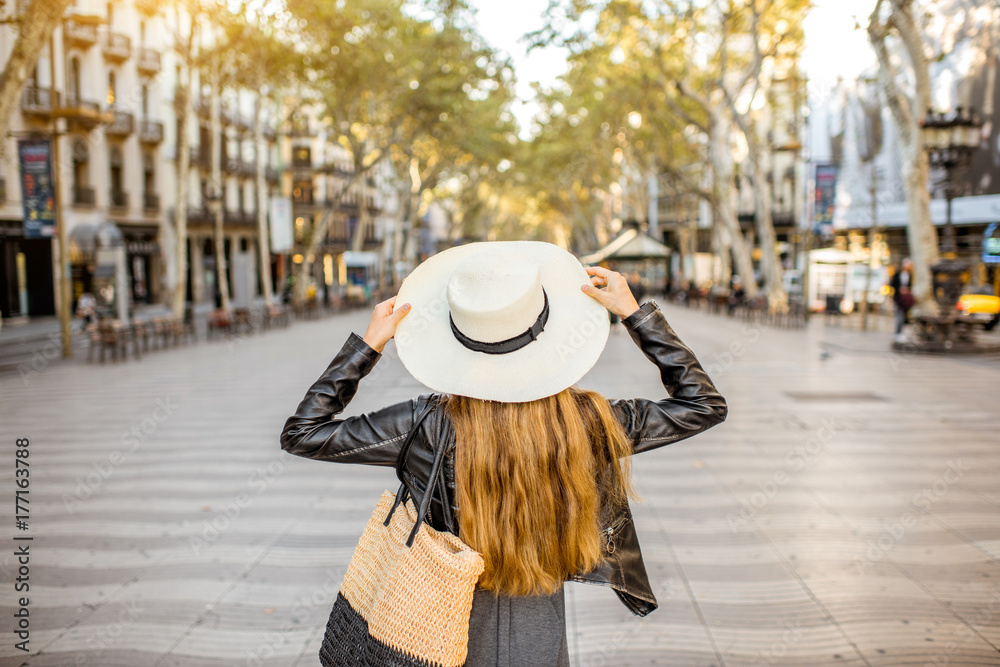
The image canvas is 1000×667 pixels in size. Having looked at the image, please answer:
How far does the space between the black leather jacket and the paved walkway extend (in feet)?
6.54

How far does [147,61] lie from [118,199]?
20.8ft

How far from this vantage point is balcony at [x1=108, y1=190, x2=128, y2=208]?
3328 cm

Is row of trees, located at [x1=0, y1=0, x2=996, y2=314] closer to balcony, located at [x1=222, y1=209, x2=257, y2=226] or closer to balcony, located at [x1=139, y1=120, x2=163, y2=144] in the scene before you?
balcony, located at [x1=139, y1=120, x2=163, y2=144]

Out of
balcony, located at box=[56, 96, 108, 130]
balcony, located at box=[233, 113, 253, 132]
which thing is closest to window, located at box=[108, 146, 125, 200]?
balcony, located at box=[56, 96, 108, 130]

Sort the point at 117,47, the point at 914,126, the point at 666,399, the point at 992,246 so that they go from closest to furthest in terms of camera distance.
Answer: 1. the point at 666,399
2. the point at 914,126
3. the point at 992,246
4. the point at 117,47

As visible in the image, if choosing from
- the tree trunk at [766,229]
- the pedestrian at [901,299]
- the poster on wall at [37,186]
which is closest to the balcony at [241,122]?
the poster on wall at [37,186]

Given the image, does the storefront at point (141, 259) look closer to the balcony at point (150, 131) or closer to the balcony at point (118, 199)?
the balcony at point (118, 199)

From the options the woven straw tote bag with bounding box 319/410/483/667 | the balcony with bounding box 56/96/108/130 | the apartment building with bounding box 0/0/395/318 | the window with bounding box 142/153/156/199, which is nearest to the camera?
the woven straw tote bag with bounding box 319/410/483/667

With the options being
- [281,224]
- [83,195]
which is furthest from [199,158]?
[281,224]

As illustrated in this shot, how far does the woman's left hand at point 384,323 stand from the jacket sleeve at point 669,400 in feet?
2.07

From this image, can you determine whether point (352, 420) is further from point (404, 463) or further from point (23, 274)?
point (23, 274)

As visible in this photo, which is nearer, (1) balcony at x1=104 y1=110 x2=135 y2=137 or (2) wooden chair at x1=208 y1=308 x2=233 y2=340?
(2) wooden chair at x1=208 y1=308 x2=233 y2=340

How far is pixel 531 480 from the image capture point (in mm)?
1904

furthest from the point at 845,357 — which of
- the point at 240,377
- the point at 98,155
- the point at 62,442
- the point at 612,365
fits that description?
the point at 98,155
